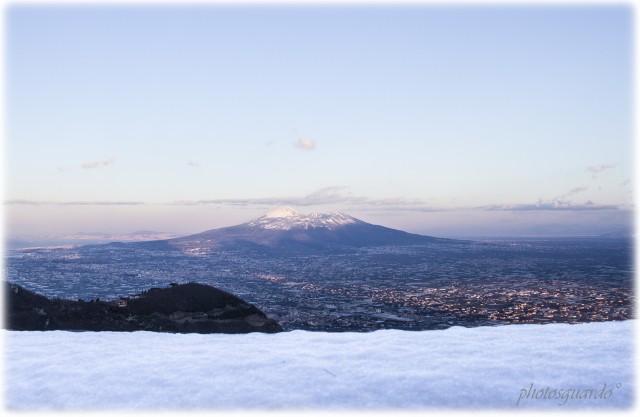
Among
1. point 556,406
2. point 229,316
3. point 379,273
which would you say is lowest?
point 379,273

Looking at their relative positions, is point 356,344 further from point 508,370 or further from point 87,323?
point 87,323

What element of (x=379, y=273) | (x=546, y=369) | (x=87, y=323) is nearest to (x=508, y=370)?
(x=546, y=369)

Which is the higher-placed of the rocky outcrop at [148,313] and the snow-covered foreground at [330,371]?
the snow-covered foreground at [330,371]

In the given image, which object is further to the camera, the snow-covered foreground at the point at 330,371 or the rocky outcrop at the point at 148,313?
the rocky outcrop at the point at 148,313

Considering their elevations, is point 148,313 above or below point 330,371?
below

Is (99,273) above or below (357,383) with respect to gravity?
below
